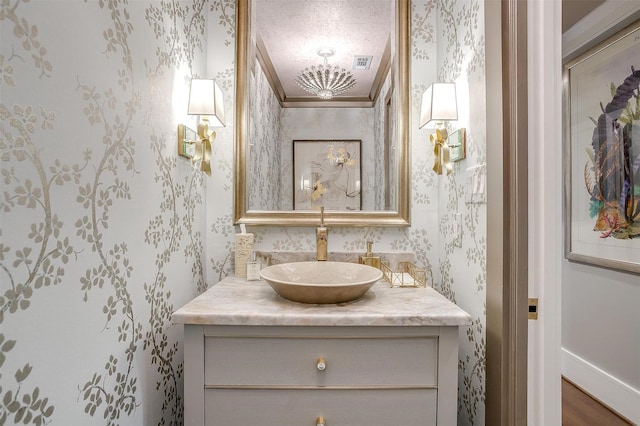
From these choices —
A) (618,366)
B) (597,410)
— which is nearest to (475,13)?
(618,366)

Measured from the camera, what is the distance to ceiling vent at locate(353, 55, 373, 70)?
61.3 inches

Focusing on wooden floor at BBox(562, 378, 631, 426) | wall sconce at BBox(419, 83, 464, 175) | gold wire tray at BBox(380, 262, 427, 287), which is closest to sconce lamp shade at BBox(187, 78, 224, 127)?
wall sconce at BBox(419, 83, 464, 175)

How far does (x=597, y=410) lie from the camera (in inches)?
73.1

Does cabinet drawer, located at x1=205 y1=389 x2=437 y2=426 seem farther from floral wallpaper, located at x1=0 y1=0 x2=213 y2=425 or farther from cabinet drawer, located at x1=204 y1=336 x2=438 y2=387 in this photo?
floral wallpaper, located at x1=0 y1=0 x2=213 y2=425

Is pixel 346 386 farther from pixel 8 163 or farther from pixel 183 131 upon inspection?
pixel 183 131

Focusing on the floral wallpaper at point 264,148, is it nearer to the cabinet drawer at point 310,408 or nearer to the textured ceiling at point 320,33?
the textured ceiling at point 320,33

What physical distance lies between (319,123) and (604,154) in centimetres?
181

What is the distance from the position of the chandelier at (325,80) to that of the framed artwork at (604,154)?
5.35 ft

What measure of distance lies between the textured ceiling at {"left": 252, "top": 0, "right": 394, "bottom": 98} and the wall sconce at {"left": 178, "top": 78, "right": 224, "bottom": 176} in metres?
0.41

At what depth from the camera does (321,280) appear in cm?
134

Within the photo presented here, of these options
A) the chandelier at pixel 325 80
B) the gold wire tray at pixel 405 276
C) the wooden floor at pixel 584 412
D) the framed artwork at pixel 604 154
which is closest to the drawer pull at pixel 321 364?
the gold wire tray at pixel 405 276

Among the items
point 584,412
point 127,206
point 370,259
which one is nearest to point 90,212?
point 127,206

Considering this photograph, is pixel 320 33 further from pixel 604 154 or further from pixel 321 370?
pixel 604 154

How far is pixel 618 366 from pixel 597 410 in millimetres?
285
